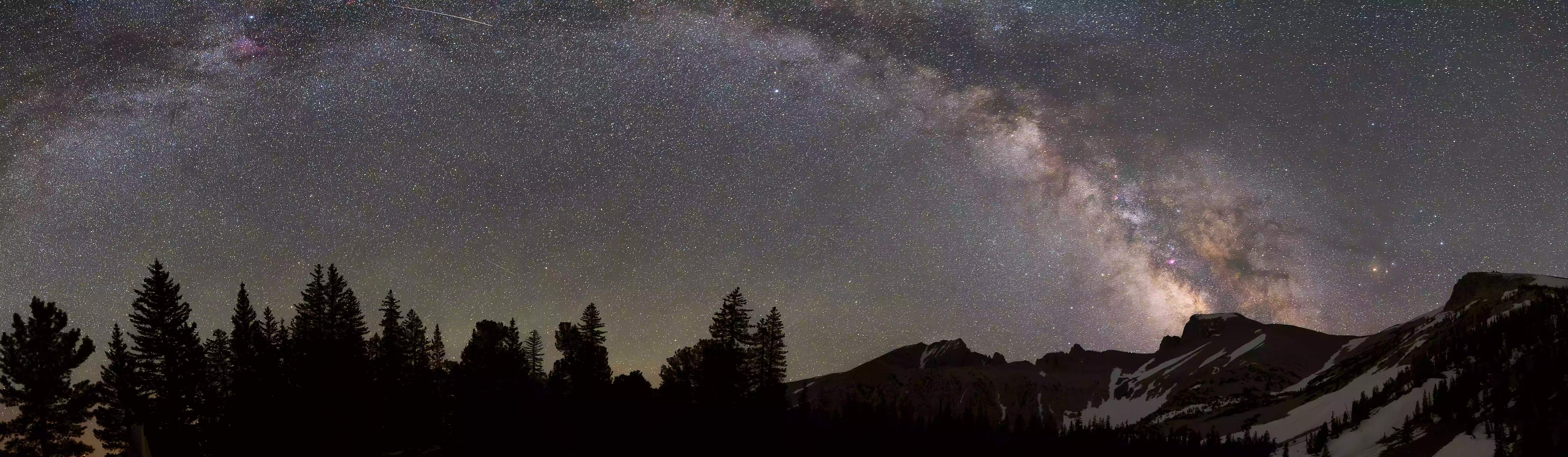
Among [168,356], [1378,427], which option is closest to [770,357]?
[168,356]

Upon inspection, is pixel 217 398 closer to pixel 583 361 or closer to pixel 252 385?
pixel 252 385

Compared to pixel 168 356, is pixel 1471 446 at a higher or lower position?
lower

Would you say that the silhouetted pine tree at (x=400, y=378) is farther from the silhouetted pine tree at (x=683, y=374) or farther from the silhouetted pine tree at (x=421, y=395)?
the silhouetted pine tree at (x=683, y=374)

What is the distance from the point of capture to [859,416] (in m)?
66.8

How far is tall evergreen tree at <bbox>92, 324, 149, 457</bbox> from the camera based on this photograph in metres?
55.5

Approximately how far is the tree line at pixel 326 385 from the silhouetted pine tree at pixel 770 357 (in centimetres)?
12

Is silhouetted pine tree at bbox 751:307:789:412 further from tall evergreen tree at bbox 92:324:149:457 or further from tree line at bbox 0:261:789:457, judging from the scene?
tall evergreen tree at bbox 92:324:149:457

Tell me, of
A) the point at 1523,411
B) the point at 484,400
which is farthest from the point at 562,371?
the point at 1523,411

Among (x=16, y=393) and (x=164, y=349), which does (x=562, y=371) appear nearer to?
(x=164, y=349)

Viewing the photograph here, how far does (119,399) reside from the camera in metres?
57.3

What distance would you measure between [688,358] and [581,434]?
56.5 metres

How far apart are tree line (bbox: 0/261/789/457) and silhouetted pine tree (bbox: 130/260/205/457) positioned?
0.09 meters

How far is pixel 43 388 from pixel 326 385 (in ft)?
57.6

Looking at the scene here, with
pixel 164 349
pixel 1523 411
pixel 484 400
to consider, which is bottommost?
pixel 1523 411
